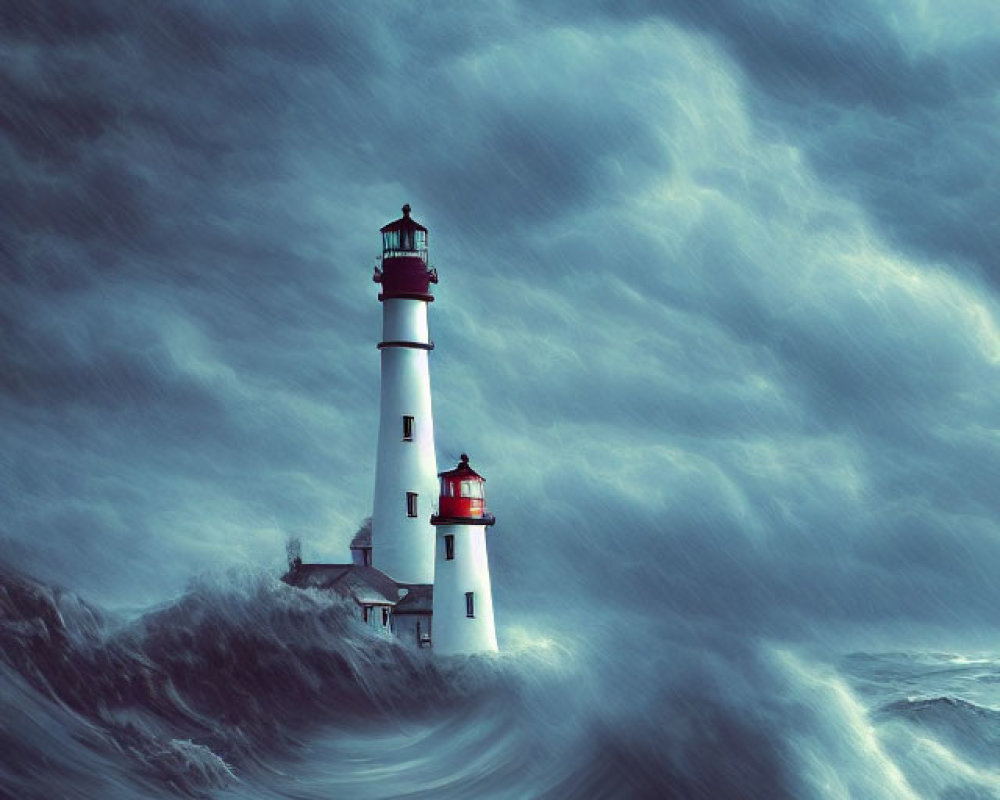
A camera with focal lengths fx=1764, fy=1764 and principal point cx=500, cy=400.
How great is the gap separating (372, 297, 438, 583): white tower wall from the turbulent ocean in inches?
78.2

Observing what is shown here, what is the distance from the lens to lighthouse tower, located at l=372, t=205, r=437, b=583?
40750 millimetres

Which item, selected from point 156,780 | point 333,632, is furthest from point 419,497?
point 156,780

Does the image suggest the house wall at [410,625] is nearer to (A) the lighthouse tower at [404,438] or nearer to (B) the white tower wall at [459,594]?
(B) the white tower wall at [459,594]

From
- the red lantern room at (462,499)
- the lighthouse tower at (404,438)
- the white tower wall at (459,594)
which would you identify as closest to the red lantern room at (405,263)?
the lighthouse tower at (404,438)

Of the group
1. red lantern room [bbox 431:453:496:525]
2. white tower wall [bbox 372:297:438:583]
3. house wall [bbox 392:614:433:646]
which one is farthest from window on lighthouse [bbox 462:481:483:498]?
house wall [bbox 392:614:433:646]

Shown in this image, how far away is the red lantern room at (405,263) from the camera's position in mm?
41594

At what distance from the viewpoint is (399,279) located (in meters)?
A: 41.7

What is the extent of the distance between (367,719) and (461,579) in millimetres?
3718

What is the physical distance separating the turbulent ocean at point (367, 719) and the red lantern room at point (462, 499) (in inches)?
123

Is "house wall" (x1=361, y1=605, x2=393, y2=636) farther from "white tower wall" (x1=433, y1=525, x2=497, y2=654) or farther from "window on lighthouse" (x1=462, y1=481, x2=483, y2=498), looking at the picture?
"window on lighthouse" (x1=462, y1=481, x2=483, y2=498)

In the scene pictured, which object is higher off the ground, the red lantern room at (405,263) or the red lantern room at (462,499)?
the red lantern room at (405,263)

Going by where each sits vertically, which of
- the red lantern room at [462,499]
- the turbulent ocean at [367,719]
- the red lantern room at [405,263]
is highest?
the red lantern room at [405,263]

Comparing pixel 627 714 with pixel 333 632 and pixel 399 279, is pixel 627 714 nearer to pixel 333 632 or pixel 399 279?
pixel 333 632

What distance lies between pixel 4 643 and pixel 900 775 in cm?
1841
